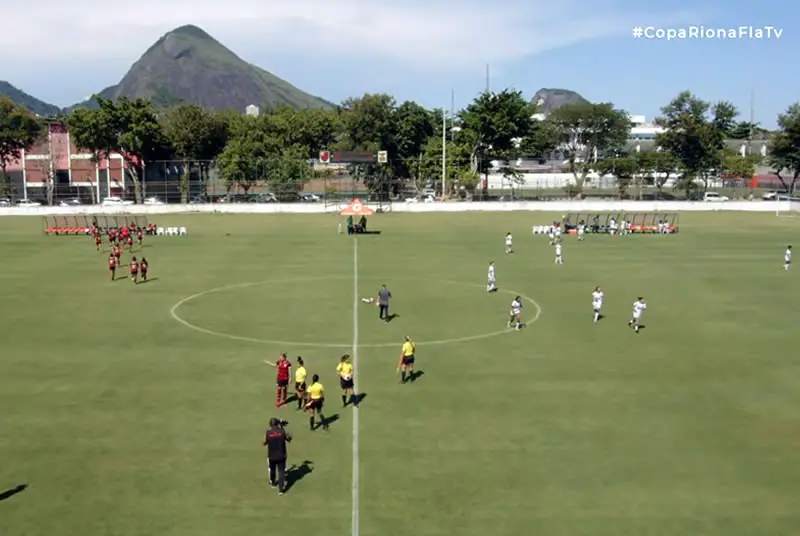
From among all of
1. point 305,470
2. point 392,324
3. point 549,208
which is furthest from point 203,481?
point 549,208

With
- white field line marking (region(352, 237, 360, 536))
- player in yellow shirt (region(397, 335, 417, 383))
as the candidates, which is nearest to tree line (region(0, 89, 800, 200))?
white field line marking (region(352, 237, 360, 536))

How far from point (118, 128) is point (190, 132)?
13311 mm

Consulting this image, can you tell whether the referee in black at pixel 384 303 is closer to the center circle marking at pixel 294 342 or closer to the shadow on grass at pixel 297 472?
the center circle marking at pixel 294 342

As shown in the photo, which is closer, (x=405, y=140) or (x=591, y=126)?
(x=405, y=140)

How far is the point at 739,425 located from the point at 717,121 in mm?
139379

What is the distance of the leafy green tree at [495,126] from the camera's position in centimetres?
11831

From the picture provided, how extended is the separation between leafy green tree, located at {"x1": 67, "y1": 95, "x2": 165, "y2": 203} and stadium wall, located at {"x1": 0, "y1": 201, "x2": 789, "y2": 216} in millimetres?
12951

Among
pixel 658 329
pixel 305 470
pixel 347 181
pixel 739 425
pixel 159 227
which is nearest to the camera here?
pixel 305 470

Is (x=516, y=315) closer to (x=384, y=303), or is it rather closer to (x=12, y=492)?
(x=384, y=303)

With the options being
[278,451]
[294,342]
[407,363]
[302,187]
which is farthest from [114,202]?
[278,451]

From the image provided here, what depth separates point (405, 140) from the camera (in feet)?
433

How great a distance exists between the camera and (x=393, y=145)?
13288 centimetres

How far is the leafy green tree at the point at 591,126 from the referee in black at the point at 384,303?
108408mm

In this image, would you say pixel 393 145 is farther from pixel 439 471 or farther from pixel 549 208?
pixel 439 471
